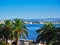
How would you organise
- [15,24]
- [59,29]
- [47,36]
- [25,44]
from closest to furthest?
[59,29], [47,36], [15,24], [25,44]

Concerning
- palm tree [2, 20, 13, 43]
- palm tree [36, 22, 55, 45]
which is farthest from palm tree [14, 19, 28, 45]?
palm tree [36, 22, 55, 45]

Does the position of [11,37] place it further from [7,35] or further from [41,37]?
[41,37]

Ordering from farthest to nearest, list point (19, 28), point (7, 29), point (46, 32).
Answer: point (7, 29) → point (19, 28) → point (46, 32)

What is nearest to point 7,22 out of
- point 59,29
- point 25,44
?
point 25,44

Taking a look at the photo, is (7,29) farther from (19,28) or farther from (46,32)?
(46,32)

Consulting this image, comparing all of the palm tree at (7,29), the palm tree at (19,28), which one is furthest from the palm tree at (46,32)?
the palm tree at (7,29)

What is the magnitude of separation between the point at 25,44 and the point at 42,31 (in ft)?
40.7

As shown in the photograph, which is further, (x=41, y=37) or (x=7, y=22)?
(x=7, y=22)

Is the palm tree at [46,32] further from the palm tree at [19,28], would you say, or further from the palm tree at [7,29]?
the palm tree at [7,29]

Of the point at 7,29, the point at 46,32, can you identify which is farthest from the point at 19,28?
the point at 46,32

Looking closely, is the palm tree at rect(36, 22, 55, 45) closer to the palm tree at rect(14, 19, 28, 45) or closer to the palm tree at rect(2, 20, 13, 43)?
the palm tree at rect(14, 19, 28, 45)

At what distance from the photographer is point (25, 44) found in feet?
152

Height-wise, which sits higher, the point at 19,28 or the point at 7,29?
the point at 19,28

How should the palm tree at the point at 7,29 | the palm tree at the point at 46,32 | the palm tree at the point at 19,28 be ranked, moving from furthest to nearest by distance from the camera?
1. the palm tree at the point at 7,29
2. the palm tree at the point at 19,28
3. the palm tree at the point at 46,32
